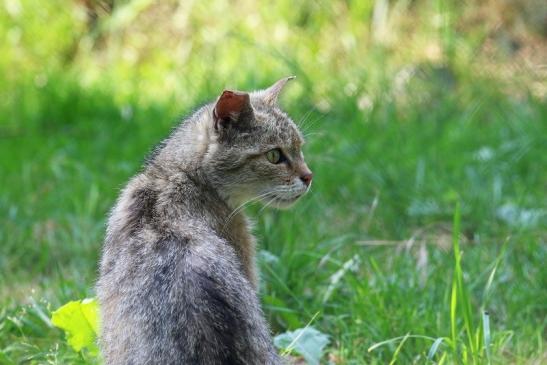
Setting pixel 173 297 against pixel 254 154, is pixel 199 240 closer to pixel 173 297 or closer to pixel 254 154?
pixel 173 297

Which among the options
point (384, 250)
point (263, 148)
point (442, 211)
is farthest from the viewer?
point (442, 211)

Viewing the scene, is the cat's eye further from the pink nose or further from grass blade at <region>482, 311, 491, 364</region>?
grass blade at <region>482, 311, 491, 364</region>

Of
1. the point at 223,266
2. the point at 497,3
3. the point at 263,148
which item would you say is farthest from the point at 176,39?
the point at 223,266

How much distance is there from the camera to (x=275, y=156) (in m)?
3.52

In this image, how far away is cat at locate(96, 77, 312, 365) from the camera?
2.72 meters

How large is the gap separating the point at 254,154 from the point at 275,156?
0.11 m

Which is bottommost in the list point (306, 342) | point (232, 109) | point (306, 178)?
point (306, 342)

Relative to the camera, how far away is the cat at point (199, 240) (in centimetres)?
272

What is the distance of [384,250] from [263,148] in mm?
1430

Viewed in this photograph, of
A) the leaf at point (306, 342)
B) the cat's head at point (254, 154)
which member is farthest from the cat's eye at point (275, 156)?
the leaf at point (306, 342)

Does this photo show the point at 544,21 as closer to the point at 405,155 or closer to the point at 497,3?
the point at 497,3

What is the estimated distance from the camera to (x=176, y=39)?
8.59 metres

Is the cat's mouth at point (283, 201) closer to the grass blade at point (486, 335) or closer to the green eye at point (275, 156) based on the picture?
the green eye at point (275, 156)

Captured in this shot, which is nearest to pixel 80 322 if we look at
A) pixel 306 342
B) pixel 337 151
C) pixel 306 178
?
pixel 306 342
